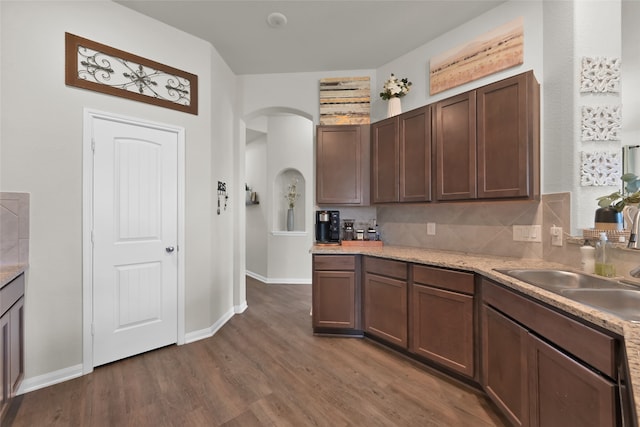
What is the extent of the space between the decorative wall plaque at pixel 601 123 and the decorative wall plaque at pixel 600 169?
12 cm

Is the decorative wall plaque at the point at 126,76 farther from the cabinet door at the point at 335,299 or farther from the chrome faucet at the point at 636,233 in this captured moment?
the chrome faucet at the point at 636,233

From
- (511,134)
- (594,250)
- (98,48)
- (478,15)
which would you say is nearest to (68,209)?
(98,48)

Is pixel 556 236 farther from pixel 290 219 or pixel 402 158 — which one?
pixel 290 219

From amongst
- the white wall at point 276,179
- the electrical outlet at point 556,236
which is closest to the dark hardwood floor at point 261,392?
the electrical outlet at point 556,236

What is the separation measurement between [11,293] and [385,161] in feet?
9.77

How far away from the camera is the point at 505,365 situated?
62.1 inches

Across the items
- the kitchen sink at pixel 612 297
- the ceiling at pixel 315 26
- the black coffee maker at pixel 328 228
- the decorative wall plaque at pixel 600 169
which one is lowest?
the kitchen sink at pixel 612 297

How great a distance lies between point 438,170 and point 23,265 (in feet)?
10.5

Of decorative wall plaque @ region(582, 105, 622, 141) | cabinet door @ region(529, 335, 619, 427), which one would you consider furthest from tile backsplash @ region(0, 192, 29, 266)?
decorative wall plaque @ region(582, 105, 622, 141)

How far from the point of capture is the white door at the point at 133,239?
223 centimetres

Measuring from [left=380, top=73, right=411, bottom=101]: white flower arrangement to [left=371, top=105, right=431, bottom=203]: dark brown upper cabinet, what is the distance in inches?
13.1

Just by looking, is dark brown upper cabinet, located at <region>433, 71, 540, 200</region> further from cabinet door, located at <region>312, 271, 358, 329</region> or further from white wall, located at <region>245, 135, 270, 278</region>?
white wall, located at <region>245, 135, 270, 278</region>

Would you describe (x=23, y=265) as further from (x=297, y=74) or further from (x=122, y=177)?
(x=297, y=74)

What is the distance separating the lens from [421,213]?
9.43ft
